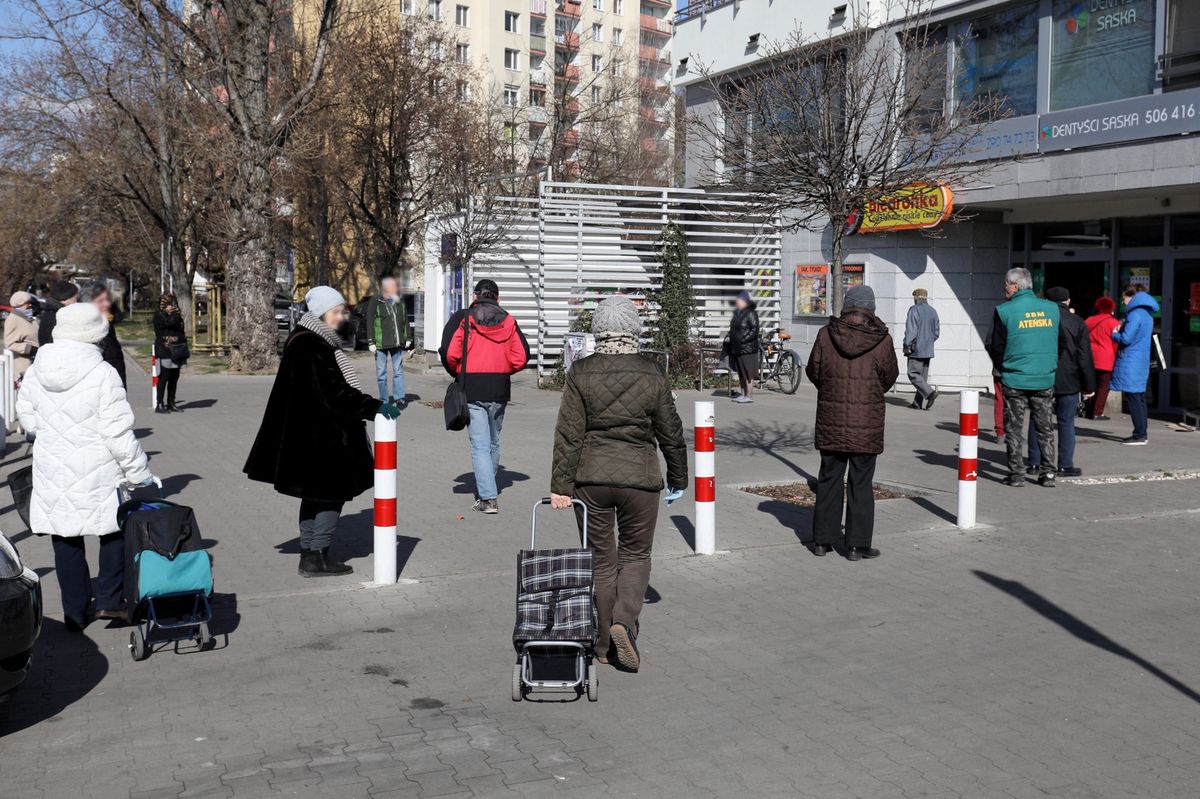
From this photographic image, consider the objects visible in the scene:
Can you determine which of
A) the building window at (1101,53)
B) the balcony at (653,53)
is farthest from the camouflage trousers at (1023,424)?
the balcony at (653,53)

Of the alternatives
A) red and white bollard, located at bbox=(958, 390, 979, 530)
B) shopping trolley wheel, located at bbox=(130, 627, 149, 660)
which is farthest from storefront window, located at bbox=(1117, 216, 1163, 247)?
shopping trolley wheel, located at bbox=(130, 627, 149, 660)

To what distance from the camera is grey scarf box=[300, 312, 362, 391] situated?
24.4 ft

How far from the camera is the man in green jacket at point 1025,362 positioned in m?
11.3

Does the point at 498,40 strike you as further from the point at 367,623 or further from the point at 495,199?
the point at 367,623

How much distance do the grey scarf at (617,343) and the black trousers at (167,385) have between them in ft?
42.4

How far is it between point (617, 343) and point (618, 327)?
80 millimetres

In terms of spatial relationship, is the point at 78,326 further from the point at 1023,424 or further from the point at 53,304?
the point at 1023,424

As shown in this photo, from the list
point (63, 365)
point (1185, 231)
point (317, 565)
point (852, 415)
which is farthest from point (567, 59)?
point (63, 365)

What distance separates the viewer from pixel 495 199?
2500 cm

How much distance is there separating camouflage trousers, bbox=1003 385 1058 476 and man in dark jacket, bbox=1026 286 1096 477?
0.22 m

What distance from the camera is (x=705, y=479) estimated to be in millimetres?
8430

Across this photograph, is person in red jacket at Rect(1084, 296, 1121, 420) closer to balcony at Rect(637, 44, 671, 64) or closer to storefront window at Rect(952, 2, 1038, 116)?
storefront window at Rect(952, 2, 1038, 116)

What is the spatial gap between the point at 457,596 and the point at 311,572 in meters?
1.08

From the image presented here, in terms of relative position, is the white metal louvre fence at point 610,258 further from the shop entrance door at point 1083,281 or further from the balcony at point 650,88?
the balcony at point 650,88
